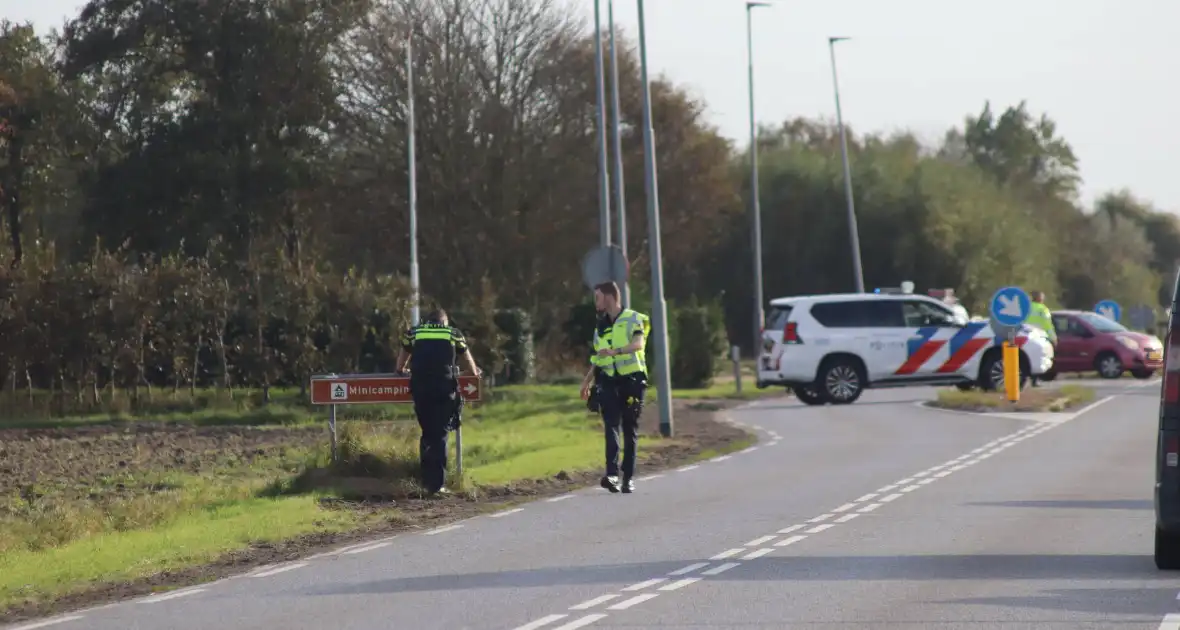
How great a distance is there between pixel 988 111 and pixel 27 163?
65325mm

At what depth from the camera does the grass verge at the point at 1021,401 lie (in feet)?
112

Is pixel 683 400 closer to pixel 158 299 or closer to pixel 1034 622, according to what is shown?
pixel 158 299

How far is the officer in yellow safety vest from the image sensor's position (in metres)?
18.6

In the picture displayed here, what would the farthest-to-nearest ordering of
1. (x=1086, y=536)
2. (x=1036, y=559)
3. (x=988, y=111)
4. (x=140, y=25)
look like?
1. (x=988, y=111)
2. (x=140, y=25)
3. (x=1086, y=536)
4. (x=1036, y=559)

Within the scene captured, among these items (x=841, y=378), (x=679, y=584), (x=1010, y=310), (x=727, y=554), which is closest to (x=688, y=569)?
(x=679, y=584)

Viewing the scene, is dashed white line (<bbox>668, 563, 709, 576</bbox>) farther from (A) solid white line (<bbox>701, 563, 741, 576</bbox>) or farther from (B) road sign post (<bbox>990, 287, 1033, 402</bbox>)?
(B) road sign post (<bbox>990, 287, 1033, 402</bbox>)

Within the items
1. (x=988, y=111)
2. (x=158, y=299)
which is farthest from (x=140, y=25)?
(x=988, y=111)

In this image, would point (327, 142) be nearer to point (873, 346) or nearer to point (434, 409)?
point (873, 346)

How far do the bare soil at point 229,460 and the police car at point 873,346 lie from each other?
1798 millimetres

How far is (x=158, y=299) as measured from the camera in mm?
37781

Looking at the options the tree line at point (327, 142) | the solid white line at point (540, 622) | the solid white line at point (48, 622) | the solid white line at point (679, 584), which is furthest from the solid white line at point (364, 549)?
the tree line at point (327, 142)

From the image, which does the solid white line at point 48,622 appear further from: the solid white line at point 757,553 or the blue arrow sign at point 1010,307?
the blue arrow sign at point 1010,307

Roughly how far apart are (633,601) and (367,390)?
8857mm

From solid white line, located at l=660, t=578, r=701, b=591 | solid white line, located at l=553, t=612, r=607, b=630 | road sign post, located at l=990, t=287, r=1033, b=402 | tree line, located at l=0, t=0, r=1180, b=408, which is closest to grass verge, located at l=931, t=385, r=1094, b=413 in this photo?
road sign post, located at l=990, t=287, r=1033, b=402
